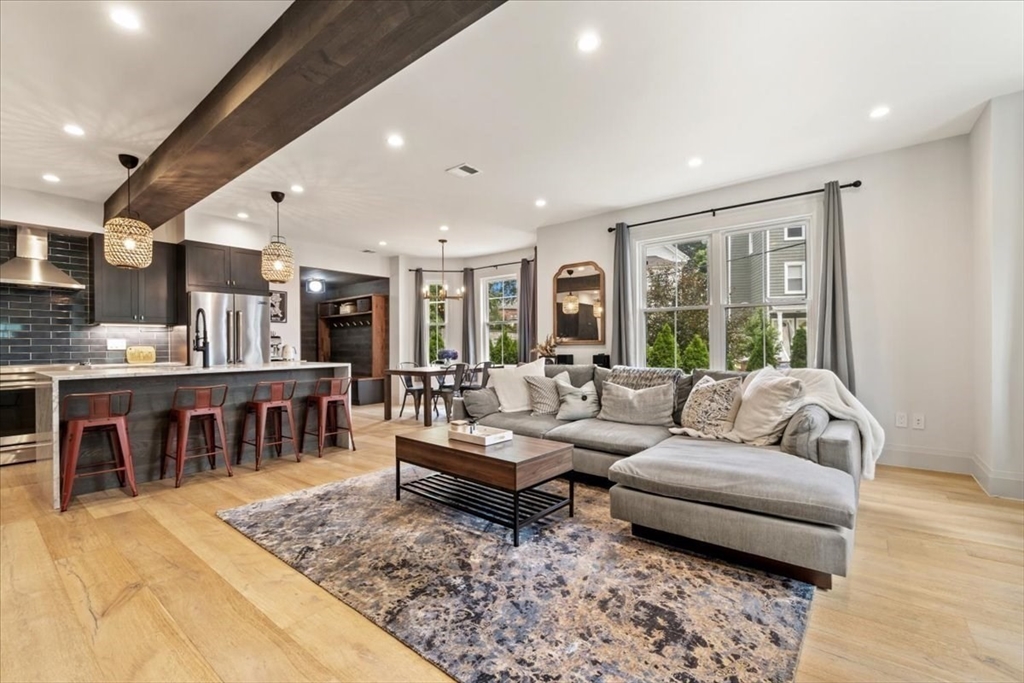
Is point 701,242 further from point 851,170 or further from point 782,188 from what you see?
point 851,170

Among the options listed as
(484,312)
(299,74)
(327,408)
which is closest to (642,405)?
(299,74)

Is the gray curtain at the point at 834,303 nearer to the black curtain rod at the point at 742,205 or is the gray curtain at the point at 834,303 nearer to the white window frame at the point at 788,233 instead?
the black curtain rod at the point at 742,205

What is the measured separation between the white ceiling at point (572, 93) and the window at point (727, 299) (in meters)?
0.76

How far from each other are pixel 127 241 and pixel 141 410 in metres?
1.47

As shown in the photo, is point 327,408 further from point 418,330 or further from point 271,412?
point 418,330

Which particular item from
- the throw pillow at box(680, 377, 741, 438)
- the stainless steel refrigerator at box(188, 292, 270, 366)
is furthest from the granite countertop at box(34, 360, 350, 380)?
the throw pillow at box(680, 377, 741, 438)

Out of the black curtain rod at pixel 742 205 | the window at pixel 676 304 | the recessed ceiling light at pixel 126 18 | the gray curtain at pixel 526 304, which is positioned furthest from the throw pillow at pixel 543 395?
the recessed ceiling light at pixel 126 18

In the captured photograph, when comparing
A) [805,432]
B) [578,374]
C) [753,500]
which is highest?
[578,374]

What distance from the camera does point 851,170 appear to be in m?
4.13

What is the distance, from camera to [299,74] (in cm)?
228

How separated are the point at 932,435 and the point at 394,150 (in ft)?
17.7

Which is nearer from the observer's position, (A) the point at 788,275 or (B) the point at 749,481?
→ (B) the point at 749,481

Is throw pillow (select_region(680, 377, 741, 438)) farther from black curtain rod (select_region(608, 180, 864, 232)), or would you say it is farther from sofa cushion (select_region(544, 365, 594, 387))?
Result: black curtain rod (select_region(608, 180, 864, 232))

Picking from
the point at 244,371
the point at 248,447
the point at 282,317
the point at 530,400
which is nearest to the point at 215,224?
the point at 282,317
